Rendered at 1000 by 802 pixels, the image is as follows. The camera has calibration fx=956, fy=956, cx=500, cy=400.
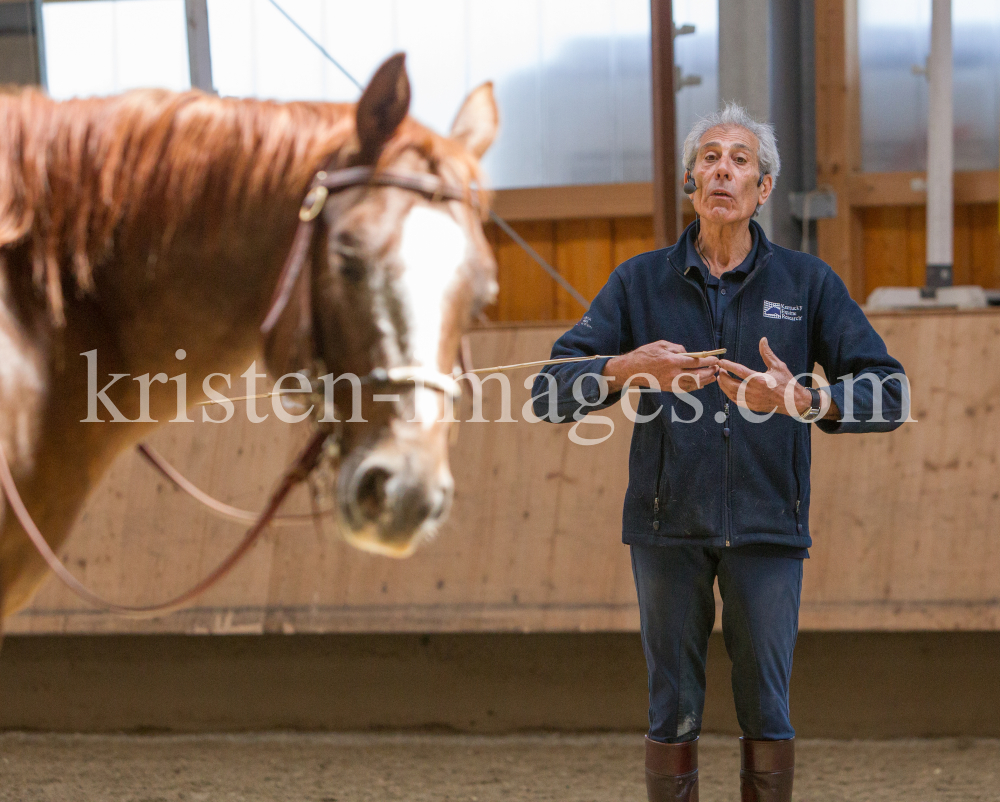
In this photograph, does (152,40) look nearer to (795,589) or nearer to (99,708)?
(99,708)

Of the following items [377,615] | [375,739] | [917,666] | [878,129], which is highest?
[878,129]

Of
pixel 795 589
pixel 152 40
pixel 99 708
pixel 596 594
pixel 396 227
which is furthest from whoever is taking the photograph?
pixel 152 40

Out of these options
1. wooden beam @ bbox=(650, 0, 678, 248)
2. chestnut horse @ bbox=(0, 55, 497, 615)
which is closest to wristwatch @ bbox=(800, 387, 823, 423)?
chestnut horse @ bbox=(0, 55, 497, 615)

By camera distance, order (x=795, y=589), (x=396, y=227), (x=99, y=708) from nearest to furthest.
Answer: (x=396, y=227), (x=795, y=589), (x=99, y=708)

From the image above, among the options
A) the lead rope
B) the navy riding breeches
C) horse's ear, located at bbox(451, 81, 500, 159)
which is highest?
horse's ear, located at bbox(451, 81, 500, 159)

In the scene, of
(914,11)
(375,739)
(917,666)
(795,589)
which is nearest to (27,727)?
(375,739)

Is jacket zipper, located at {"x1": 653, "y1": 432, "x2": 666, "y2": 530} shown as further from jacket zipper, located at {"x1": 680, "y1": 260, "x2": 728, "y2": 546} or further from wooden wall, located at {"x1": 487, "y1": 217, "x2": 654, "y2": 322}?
wooden wall, located at {"x1": 487, "y1": 217, "x2": 654, "y2": 322}

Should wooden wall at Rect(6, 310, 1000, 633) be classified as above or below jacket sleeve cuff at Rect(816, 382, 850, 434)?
below

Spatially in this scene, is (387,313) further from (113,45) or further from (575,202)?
(113,45)

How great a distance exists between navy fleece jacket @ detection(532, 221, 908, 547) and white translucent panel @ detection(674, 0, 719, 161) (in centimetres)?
304

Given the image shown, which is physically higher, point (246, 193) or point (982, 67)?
point (982, 67)

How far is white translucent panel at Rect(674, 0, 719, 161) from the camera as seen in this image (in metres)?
4.54

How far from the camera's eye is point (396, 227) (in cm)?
102

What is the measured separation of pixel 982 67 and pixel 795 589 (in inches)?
147
